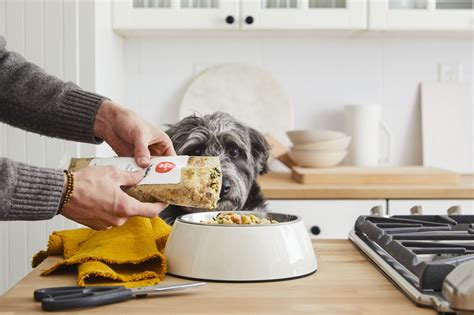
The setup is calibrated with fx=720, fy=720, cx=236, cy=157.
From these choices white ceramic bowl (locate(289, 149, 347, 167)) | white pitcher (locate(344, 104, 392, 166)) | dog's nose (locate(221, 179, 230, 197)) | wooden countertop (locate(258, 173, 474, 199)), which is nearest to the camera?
dog's nose (locate(221, 179, 230, 197))

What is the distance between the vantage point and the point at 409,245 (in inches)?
41.8

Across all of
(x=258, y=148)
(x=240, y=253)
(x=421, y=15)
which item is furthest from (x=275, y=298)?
(x=421, y=15)

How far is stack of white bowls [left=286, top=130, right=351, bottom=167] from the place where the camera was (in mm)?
2900

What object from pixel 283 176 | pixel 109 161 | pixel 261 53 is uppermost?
pixel 261 53

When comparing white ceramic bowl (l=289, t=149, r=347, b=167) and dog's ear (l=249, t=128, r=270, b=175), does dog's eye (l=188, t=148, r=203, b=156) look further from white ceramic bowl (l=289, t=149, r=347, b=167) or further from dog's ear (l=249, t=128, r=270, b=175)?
white ceramic bowl (l=289, t=149, r=347, b=167)

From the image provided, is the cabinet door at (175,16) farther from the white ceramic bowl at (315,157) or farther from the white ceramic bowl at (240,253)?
the white ceramic bowl at (240,253)

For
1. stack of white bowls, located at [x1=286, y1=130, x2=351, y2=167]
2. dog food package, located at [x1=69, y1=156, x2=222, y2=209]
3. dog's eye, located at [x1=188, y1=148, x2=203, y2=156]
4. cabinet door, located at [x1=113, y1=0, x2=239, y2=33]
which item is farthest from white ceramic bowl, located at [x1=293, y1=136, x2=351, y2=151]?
dog food package, located at [x1=69, y1=156, x2=222, y2=209]

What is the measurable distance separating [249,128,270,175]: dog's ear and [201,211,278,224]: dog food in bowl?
0.86 meters

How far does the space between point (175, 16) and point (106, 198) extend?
193cm

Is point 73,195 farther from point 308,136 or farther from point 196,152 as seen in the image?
point 308,136

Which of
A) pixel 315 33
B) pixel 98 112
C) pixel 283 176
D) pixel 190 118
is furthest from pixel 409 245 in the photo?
pixel 315 33

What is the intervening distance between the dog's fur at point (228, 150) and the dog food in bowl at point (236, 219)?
617mm

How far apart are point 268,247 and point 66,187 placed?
0.33m

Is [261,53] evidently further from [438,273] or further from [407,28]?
[438,273]
